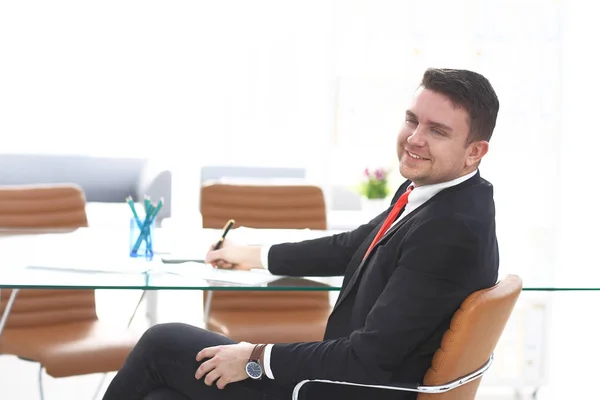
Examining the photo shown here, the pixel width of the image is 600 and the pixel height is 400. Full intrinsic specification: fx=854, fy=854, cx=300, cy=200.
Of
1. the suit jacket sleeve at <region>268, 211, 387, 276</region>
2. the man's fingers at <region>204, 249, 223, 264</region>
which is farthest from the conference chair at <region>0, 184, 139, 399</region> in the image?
the suit jacket sleeve at <region>268, 211, 387, 276</region>

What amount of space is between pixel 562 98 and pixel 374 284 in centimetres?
295

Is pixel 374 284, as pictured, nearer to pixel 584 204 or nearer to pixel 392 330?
pixel 392 330

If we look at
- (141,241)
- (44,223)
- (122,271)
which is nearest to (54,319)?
(44,223)

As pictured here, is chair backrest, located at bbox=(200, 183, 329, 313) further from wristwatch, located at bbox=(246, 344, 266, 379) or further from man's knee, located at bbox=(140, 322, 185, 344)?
wristwatch, located at bbox=(246, 344, 266, 379)

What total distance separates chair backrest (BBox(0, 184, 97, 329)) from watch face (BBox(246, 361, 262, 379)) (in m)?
1.41

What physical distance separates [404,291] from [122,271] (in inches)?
34.7

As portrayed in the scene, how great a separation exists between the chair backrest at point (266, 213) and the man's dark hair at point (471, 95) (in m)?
1.60

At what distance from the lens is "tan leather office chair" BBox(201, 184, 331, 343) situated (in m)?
3.34

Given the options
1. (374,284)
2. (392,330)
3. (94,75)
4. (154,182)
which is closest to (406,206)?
(374,284)

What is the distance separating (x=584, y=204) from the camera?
15.4 feet

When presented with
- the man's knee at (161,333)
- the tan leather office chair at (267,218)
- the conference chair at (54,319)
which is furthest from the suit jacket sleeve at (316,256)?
the tan leather office chair at (267,218)

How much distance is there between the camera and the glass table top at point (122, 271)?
7.04ft

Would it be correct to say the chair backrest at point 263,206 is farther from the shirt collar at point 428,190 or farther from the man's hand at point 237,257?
the shirt collar at point 428,190

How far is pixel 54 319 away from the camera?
122 inches
